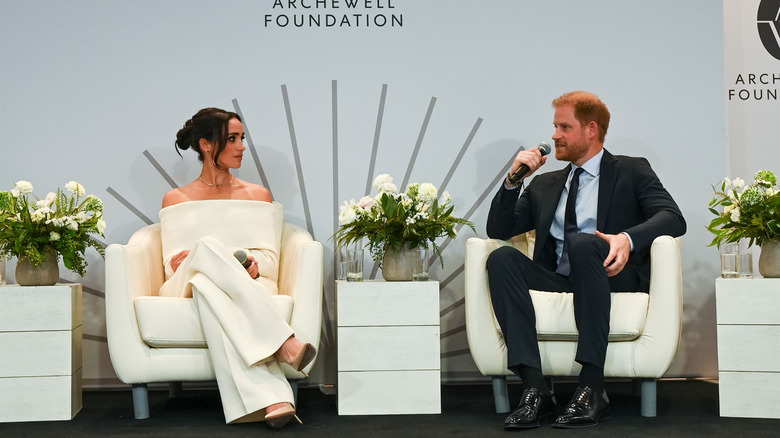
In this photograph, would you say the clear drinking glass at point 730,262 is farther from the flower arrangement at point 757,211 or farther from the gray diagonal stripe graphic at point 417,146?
the gray diagonal stripe graphic at point 417,146

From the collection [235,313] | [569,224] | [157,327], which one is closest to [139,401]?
[157,327]

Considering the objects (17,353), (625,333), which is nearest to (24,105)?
(17,353)

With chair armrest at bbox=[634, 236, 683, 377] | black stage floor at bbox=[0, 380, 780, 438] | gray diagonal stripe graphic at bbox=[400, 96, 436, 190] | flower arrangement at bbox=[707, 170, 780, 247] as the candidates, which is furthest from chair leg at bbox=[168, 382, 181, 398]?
flower arrangement at bbox=[707, 170, 780, 247]

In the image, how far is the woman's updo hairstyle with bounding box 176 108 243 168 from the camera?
11.6 feet

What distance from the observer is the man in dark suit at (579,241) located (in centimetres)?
272

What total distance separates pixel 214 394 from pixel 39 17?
2.03 m

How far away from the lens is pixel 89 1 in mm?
3850

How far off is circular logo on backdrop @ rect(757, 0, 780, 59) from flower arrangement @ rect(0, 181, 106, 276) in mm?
3375

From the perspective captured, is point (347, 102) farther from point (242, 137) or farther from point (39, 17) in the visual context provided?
point (39, 17)

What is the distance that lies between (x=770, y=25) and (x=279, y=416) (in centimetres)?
319

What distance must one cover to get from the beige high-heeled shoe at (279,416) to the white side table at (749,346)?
1572mm

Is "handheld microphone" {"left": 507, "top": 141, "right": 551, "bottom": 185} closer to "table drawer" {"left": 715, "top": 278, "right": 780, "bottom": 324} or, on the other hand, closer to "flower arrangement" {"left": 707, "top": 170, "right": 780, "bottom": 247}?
"flower arrangement" {"left": 707, "top": 170, "right": 780, "bottom": 247}

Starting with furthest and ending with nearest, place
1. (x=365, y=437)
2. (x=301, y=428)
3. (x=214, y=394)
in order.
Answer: (x=214, y=394)
(x=301, y=428)
(x=365, y=437)

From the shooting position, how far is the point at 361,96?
387 centimetres
